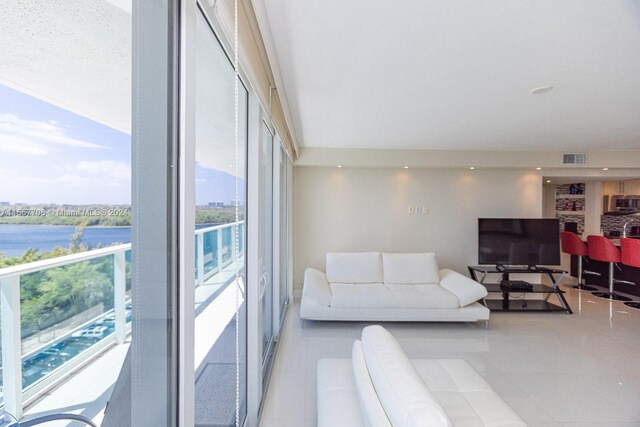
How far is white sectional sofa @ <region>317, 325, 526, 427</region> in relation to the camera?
1096mm

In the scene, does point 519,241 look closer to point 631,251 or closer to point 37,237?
point 631,251

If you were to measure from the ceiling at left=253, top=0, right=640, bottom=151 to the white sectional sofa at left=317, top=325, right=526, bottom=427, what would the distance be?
171cm

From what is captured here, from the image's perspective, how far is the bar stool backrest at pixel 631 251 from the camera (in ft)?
15.8

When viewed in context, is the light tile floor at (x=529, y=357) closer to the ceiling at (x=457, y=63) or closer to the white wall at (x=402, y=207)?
the white wall at (x=402, y=207)

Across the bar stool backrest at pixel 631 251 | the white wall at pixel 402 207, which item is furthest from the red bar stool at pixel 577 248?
the white wall at pixel 402 207

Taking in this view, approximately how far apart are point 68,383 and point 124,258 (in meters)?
0.25

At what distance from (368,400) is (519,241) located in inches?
182

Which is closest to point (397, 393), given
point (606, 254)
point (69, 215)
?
point (69, 215)

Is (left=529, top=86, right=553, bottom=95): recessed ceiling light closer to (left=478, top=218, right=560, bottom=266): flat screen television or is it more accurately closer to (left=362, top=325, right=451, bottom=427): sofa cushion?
(left=362, top=325, right=451, bottom=427): sofa cushion

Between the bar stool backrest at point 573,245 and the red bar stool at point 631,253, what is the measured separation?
77 centimetres

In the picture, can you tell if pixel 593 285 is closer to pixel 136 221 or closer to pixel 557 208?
pixel 557 208

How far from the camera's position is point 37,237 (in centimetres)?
44

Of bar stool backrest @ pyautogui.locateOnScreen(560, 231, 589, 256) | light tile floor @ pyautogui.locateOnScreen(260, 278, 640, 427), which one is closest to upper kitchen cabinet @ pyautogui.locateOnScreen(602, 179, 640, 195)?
bar stool backrest @ pyautogui.locateOnScreen(560, 231, 589, 256)

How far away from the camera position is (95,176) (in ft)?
1.96
